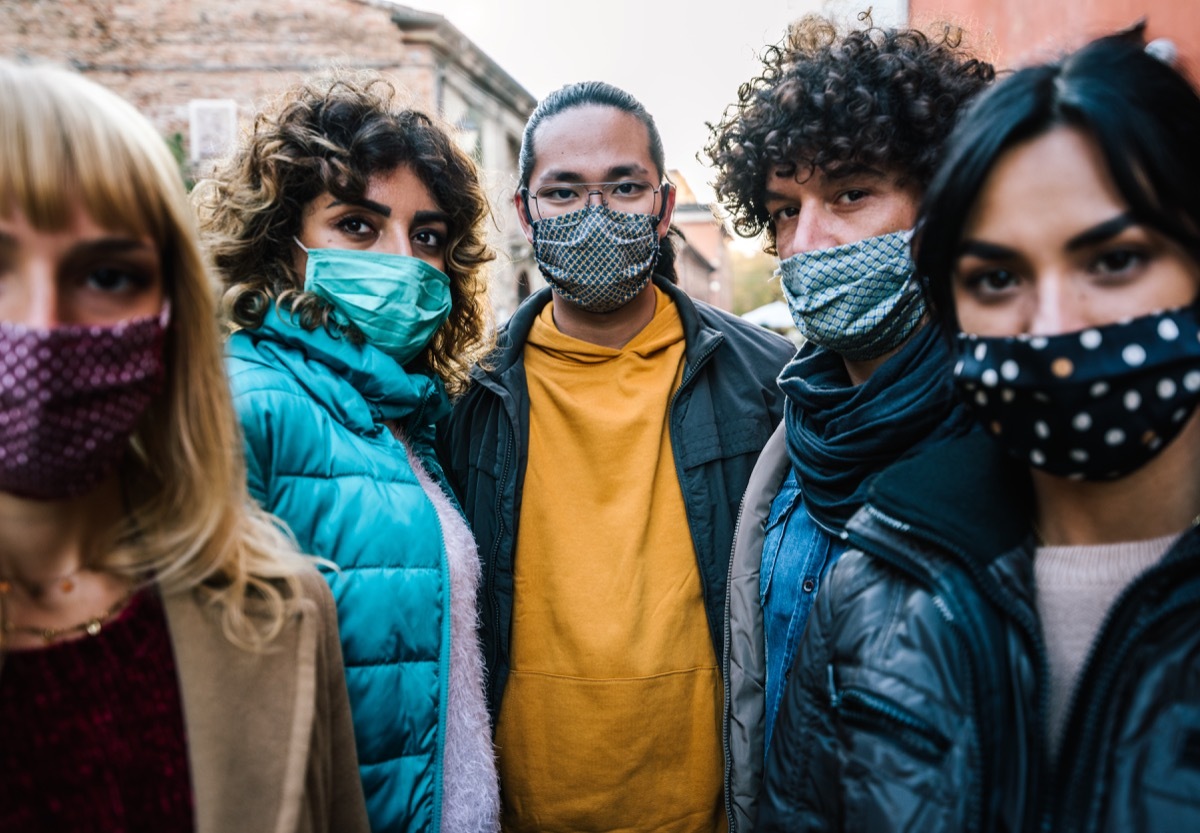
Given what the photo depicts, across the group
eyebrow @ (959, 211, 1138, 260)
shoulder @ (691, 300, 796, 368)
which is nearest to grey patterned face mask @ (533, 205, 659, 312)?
shoulder @ (691, 300, 796, 368)

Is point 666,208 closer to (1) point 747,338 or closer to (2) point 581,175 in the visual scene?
(2) point 581,175

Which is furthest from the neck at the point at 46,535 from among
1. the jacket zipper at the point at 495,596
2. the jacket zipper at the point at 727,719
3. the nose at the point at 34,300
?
the jacket zipper at the point at 727,719

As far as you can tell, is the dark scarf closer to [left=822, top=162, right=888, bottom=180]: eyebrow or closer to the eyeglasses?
[left=822, top=162, right=888, bottom=180]: eyebrow

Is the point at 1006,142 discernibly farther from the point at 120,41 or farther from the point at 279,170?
the point at 120,41

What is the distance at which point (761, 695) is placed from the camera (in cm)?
242

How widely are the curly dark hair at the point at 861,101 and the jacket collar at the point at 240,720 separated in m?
1.90

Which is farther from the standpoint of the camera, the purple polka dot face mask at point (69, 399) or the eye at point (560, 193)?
the eye at point (560, 193)

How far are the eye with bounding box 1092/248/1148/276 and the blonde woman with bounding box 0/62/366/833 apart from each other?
160 centimetres

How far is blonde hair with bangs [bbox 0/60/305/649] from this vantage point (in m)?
1.39

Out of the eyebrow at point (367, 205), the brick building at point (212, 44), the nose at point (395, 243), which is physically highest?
the brick building at point (212, 44)

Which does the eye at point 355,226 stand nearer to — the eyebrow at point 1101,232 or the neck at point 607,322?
the neck at point 607,322

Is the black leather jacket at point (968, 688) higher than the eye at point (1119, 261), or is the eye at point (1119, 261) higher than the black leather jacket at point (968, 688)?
the eye at point (1119, 261)

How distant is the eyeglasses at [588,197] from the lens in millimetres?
2984

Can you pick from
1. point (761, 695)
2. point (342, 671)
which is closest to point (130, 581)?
point (342, 671)
